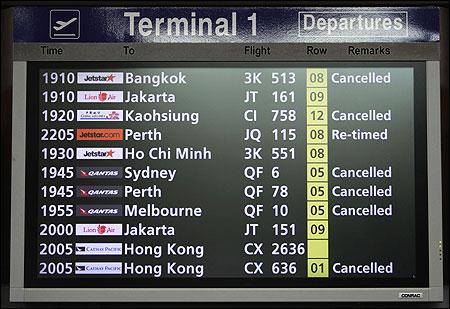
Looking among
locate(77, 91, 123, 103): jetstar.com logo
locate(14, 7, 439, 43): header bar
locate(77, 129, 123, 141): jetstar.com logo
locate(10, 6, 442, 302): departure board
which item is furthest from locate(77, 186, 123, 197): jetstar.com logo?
locate(14, 7, 439, 43): header bar

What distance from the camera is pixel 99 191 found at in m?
2.20

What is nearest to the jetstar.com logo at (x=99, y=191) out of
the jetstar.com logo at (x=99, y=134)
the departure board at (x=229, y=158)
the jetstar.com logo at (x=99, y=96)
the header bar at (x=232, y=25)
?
the departure board at (x=229, y=158)

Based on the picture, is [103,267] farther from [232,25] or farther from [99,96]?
[232,25]

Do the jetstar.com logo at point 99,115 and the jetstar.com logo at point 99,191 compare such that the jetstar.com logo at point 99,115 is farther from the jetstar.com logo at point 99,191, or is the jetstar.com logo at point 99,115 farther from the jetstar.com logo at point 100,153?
the jetstar.com logo at point 99,191

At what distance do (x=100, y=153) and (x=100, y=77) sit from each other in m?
0.20

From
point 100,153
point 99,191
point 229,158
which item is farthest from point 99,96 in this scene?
point 229,158

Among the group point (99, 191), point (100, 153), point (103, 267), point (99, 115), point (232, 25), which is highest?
point (232, 25)

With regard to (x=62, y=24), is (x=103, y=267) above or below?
below

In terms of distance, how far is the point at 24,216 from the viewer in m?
2.21

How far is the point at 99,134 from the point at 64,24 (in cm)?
32

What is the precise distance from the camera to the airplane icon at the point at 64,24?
2.25 m

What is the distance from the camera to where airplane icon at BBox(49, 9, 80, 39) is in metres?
2.25

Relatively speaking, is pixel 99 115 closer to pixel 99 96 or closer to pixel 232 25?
pixel 99 96

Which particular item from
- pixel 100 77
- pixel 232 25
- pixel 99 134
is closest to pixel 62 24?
pixel 100 77
